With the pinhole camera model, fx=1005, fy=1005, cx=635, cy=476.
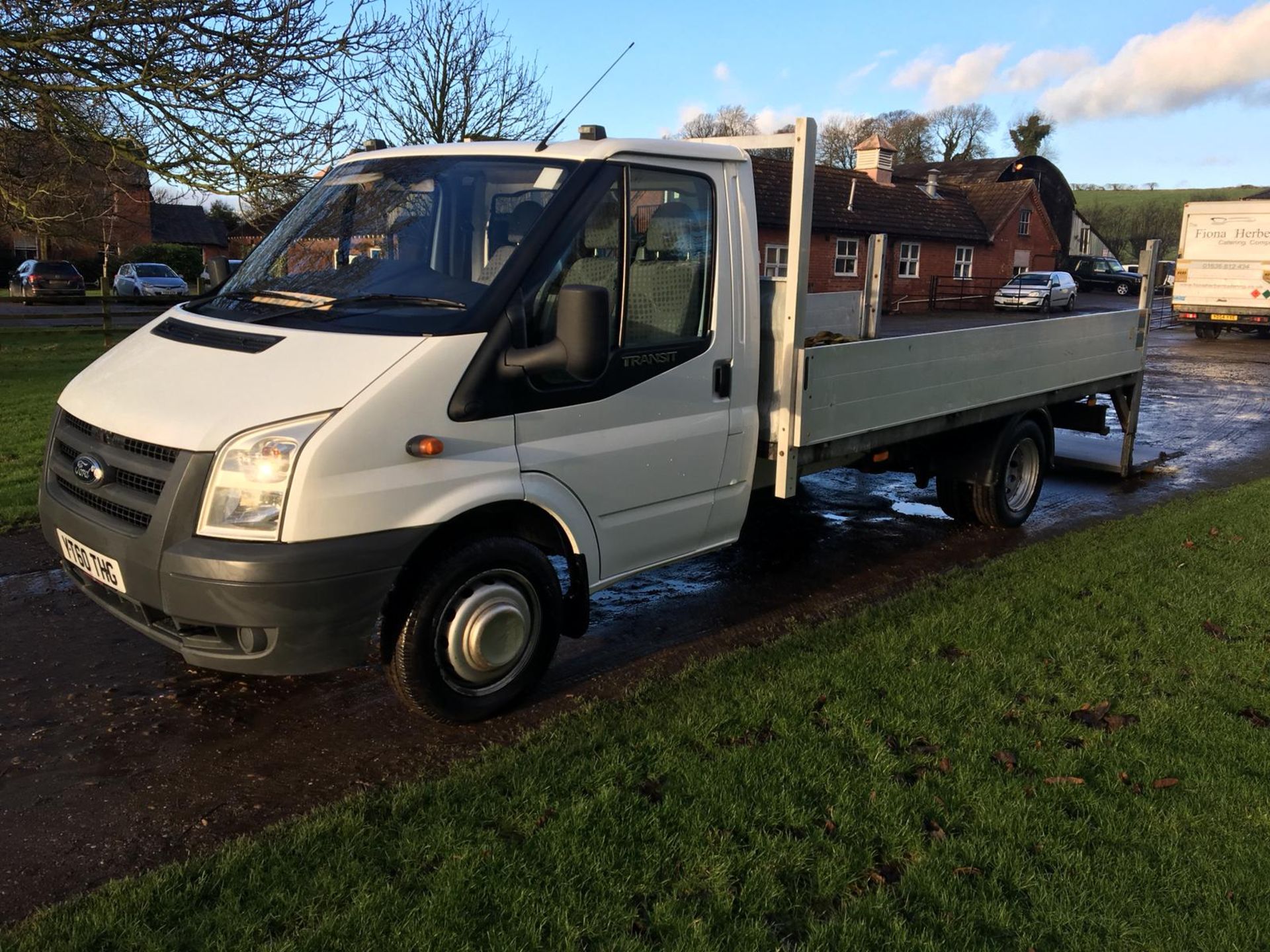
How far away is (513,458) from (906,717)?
1.99m

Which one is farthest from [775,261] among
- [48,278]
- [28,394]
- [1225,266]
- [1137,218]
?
[1137,218]

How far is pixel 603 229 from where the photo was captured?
172 inches

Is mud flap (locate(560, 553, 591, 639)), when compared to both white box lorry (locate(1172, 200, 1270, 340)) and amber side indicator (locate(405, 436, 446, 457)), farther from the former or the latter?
white box lorry (locate(1172, 200, 1270, 340))

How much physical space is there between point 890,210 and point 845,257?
163 inches

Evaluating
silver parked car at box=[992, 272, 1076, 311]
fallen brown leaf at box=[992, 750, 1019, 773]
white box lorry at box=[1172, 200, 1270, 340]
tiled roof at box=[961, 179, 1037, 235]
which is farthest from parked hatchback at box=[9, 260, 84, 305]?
tiled roof at box=[961, 179, 1037, 235]

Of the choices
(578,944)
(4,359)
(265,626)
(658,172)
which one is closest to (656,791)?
(578,944)

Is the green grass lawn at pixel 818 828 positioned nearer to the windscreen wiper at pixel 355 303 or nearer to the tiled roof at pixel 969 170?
the windscreen wiper at pixel 355 303

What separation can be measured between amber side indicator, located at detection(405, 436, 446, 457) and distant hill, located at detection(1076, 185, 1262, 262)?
237 ft

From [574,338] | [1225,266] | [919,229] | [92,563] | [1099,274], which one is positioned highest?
[919,229]

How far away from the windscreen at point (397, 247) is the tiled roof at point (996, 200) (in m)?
42.2

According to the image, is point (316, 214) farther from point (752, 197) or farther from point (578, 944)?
point (578, 944)

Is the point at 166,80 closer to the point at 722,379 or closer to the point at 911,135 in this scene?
the point at 722,379

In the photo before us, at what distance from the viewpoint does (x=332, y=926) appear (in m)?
2.87

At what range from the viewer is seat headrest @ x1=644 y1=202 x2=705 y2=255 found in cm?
458
